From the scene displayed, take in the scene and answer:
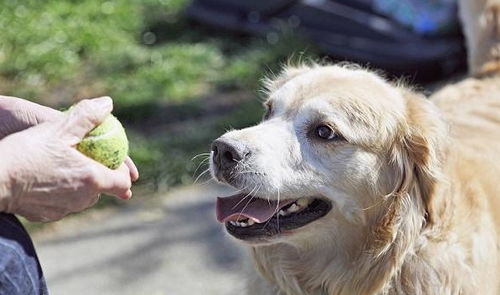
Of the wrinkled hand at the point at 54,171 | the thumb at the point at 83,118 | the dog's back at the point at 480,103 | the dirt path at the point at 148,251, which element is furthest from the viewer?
the dirt path at the point at 148,251

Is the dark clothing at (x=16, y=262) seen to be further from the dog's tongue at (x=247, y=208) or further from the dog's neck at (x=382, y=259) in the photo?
the dog's neck at (x=382, y=259)

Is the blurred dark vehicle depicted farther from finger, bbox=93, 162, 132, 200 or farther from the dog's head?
finger, bbox=93, 162, 132, 200

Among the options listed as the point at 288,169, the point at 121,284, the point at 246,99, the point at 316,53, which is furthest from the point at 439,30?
the point at 288,169

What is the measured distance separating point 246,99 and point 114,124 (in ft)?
11.3

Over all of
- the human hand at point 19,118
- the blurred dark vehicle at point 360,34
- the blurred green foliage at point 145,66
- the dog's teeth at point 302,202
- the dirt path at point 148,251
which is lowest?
the blurred green foliage at point 145,66

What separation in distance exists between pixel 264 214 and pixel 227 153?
0.23 metres

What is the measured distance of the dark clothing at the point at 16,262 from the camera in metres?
1.85

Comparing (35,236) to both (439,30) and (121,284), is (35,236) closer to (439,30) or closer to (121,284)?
(121,284)

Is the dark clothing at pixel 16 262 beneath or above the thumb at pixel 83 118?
beneath

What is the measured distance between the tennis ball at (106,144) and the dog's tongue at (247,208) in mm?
574

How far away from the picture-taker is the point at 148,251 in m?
4.12

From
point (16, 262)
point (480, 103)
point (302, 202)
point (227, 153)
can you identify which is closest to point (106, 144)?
point (16, 262)

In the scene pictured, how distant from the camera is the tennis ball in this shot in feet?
6.61

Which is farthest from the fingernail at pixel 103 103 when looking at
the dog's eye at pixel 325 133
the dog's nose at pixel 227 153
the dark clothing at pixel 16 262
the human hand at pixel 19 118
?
the dog's eye at pixel 325 133
